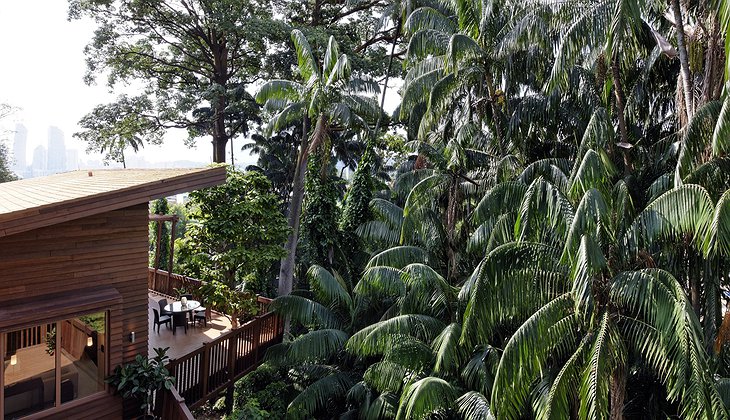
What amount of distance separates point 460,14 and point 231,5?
30.5 feet

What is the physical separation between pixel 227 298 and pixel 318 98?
601 cm

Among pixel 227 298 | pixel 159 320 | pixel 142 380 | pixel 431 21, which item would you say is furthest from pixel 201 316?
pixel 431 21

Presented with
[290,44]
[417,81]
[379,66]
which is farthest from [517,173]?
[290,44]

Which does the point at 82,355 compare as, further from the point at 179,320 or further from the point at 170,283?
the point at 170,283

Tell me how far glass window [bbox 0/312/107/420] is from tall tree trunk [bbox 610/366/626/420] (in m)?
7.76

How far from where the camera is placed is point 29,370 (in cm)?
677

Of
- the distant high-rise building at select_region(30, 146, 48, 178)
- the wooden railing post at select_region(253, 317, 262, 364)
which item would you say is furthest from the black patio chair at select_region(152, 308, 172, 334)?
the distant high-rise building at select_region(30, 146, 48, 178)

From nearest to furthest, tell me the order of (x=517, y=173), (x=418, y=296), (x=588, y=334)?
(x=588, y=334) < (x=418, y=296) < (x=517, y=173)

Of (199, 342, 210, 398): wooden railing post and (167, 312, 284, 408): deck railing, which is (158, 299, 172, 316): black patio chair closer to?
(167, 312, 284, 408): deck railing

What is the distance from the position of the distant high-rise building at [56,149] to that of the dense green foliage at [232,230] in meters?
135

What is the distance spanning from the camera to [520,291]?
267 inches

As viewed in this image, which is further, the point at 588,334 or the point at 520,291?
the point at 520,291

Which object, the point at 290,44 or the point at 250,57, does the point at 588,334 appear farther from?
the point at 250,57

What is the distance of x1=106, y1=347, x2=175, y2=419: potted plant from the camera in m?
7.55
